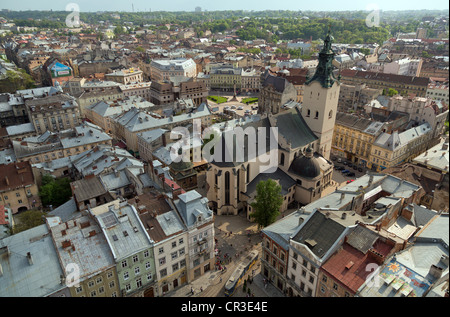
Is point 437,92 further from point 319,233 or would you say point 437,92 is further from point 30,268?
point 30,268

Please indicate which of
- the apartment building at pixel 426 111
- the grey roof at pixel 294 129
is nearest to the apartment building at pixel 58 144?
the grey roof at pixel 294 129

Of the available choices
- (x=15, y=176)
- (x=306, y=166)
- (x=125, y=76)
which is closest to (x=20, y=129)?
(x=15, y=176)

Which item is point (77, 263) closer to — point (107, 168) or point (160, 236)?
point (160, 236)

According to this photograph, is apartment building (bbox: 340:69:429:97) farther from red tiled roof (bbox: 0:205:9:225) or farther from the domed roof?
red tiled roof (bbox: 0:205:9:225)

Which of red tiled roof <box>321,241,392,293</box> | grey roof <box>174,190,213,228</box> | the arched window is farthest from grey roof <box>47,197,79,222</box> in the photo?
red tiled roof <box>321,241,392,293</box>

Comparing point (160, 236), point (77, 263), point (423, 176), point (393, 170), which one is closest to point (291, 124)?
point (393, 170)

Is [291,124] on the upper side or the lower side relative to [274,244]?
upper

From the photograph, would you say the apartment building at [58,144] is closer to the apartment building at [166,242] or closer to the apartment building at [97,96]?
the apartment building at [97,96]

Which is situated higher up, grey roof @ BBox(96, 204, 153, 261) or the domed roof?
grey roof @ BBox(96, 204, 153, 261)
